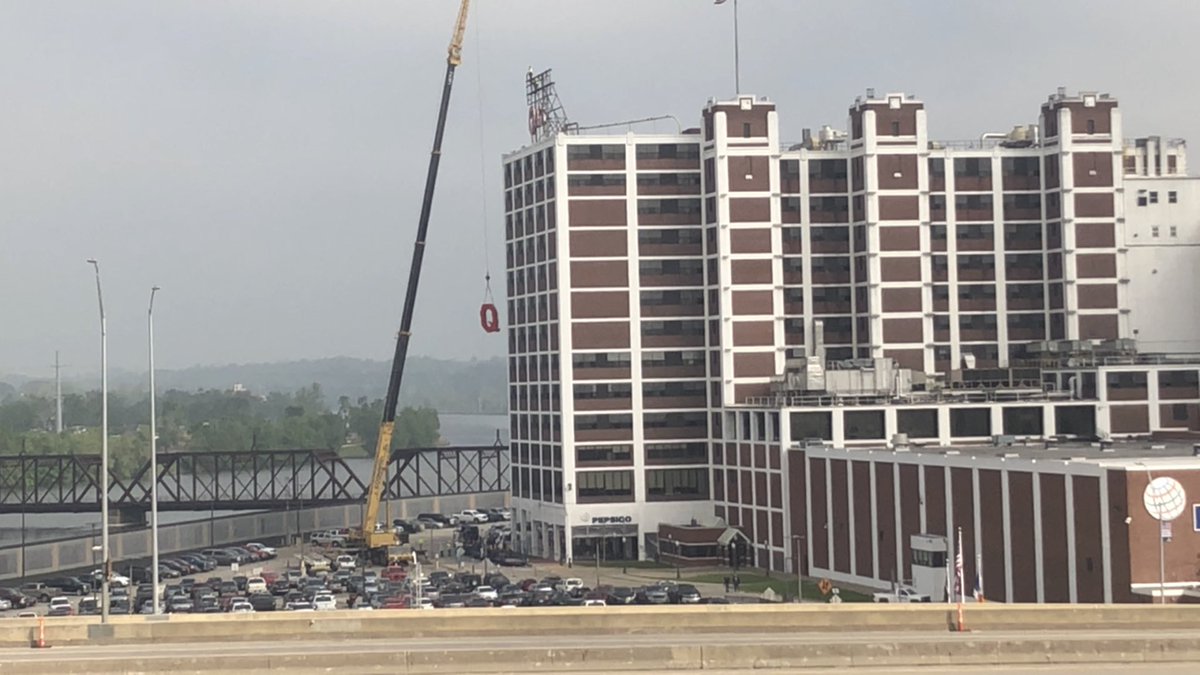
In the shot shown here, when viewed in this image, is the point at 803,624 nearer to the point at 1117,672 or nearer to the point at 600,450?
the point at 1117,672

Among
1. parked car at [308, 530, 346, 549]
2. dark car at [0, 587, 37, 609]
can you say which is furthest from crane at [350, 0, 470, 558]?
dark car at [0, 587, 37, 609]

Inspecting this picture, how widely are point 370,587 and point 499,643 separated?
2915 inches

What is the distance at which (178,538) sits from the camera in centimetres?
17500

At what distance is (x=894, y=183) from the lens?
5851 inches

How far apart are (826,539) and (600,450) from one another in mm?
28987

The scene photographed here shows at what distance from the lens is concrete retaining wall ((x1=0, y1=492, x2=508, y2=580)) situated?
153250mm

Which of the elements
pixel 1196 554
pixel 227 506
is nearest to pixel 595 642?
pixel 1196 554

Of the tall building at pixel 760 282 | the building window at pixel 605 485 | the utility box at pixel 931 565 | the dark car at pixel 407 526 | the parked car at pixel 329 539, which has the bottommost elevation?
the dark car at pixel 407 526

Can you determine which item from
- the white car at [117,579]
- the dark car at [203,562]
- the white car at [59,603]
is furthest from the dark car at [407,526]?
the white car at [59,603]

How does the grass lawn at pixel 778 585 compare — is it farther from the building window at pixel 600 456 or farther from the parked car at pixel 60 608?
the parked car at pixel 60 608

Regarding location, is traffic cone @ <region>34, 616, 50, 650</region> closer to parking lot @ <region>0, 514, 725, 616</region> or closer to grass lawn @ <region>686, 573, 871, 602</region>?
parking lot @ <region>0, 514, 725, 616</region>

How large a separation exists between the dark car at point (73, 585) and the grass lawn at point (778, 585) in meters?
45.8

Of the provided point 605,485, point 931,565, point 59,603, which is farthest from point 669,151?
point 59,603

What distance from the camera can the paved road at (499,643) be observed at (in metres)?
49.5
